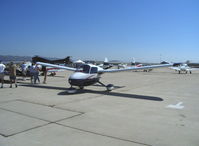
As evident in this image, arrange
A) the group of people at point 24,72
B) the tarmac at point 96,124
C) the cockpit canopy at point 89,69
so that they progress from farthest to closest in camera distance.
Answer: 1. the group of people at point 24,72
2. the cockpit canopy at point 89,69
3. the tarmac at point 96,124

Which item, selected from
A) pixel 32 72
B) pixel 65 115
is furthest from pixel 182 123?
pixel 32 72

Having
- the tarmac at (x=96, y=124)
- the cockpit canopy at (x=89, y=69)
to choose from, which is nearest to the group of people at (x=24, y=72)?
the cockpit canopy at (x=89, y=69)

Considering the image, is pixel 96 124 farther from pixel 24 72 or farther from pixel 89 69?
pixel 24 72

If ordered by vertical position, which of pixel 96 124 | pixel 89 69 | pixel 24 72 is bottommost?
pixel 96 124

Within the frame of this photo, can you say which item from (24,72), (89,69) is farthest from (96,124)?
(24,72)

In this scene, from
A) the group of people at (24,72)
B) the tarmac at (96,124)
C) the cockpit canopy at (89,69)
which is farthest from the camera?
the group of people at (24,72)

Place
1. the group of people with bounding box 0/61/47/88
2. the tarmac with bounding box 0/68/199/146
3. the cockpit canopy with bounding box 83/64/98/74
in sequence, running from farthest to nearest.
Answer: the group of people with bounding box 0/61/47/88 → the cockpit canopy with bounding box 83/64/98/74 → the tarmac with bounding box 0/68/199/146

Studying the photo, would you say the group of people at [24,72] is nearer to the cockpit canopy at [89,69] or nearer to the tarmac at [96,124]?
the cockpit canopy at [89,69]

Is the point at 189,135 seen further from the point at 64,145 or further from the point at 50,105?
the point at 50,105

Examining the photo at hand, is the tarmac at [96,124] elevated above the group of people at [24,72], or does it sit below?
below

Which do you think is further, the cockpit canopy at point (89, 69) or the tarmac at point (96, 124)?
the cockpit canopy at point (89, 69)

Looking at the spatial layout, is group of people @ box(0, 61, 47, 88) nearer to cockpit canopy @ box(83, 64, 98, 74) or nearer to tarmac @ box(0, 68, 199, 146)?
cockpit canopy @ box(83, 64, 98, 74)

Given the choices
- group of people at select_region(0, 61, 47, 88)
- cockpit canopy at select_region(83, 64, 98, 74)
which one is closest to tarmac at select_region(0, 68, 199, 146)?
cockpit canopy at select_region(83, 64, 98, 74)

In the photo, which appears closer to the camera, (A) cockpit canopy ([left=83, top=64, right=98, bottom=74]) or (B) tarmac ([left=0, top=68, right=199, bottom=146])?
(B) tarmac ([left=0, top=68, right=199, bottom=146])
